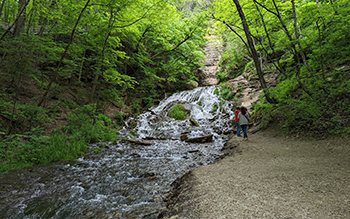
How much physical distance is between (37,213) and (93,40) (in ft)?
27.2

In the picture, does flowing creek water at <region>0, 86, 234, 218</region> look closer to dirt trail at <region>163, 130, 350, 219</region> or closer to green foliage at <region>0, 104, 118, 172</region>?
green foliage at <region>0, 104, 118, 172</region>

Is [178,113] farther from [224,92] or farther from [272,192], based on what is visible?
[272,192]

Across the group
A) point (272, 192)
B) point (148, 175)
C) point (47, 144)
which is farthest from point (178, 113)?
point (272, 192)

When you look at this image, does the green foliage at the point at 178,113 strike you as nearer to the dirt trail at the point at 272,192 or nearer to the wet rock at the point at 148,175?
the wet rock at the point at 148,175

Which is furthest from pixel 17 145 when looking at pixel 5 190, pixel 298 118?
pixel 298 118

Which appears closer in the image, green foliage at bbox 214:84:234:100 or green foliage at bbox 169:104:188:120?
green foliage at bbox 169:104:188:120

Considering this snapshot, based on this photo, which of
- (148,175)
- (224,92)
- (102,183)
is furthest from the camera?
(224,92)

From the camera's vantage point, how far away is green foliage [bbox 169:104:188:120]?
1453 centimetres

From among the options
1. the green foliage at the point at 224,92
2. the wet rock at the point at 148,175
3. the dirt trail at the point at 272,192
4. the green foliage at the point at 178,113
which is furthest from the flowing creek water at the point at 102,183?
the green foliage at the point at 224,92

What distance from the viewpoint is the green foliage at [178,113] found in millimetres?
14531

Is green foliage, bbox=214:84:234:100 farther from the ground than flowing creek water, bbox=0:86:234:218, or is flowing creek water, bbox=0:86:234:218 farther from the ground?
green foliage, bbox=214:84:234:100

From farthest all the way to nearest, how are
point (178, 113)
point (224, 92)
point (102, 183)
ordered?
point (224, 92) < point (178, 113) < point (102, 183)

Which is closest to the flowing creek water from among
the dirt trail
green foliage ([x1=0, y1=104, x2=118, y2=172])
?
green foliage ([x1=0, y1=104, x2=118, y2=172])

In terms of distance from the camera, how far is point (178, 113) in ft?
48.5
